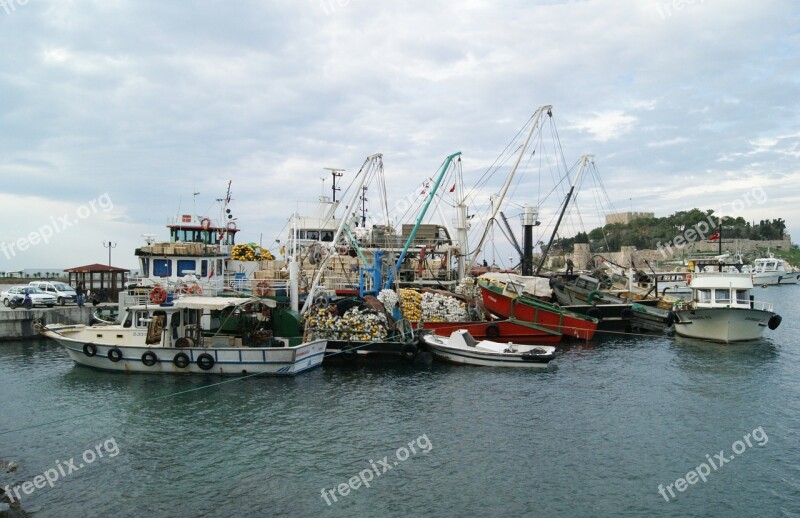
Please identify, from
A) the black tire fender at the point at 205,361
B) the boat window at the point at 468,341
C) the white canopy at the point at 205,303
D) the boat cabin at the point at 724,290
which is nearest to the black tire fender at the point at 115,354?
the white canopy at the point at 205,303

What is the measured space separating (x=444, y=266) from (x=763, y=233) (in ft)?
544

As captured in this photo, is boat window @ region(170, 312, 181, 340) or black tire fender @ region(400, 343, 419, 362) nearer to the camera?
boat window @ region(170, 312, 181, 340)

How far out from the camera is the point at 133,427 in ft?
56.6

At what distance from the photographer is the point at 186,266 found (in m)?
33.5

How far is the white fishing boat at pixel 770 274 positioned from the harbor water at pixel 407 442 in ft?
331

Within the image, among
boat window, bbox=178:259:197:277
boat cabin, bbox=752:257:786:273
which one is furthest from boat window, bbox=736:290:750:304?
boat cabin, bbox=752:257:786:273

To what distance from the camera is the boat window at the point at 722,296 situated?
33.4m

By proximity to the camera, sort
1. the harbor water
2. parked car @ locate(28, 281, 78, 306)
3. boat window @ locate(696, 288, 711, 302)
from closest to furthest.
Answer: the harbor water
boat window @ locate(696, 288, 711, 302)
parked car @ locate(28, 281, 78, 306)

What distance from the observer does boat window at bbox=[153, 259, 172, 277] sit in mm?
32812

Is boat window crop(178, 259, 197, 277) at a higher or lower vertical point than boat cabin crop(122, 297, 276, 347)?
higher

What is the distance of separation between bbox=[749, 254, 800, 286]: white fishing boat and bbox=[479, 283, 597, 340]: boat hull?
93882 millimetres

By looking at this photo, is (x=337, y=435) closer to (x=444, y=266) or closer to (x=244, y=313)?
(x=244, y=313)

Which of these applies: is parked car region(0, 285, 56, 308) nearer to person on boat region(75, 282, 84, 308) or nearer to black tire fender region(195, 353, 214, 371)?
person on boat region(75, 282, 84, 308)

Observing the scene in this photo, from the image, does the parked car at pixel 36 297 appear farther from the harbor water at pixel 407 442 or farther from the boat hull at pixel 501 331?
the boat hull at pixel 501 331
